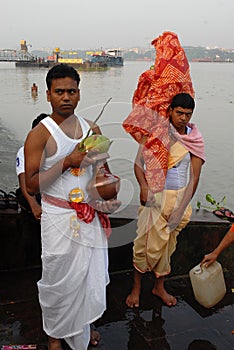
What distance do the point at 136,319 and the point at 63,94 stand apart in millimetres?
1745

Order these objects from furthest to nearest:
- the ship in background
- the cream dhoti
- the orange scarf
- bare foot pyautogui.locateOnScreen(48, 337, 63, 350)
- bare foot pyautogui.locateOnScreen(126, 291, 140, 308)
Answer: the ship in background < bare foot pyautogui.locateOnScreen(126, 291, 140, 308) < the cream dhoti < the orange scarf < bare foot pyautogui.locateOnScreen(48, 337, 63, 350)

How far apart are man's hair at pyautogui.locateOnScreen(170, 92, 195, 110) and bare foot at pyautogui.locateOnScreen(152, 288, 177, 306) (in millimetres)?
1477

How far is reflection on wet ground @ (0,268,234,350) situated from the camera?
8.80ft

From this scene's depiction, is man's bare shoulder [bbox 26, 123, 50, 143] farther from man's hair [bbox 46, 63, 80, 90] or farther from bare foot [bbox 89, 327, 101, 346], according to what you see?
bare foot [bbox 89, 327, 101, 346]

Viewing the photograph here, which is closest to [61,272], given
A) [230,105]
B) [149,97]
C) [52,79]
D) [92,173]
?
[92,173]

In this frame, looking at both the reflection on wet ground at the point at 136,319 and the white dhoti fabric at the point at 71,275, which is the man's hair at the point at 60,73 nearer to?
the white dhoti fabric at the point at 71,275

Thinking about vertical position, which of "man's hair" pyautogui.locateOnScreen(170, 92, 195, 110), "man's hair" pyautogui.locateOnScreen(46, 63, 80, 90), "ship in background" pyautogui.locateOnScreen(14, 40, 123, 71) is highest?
"man's hair" pyautogui.locateOnScreen(46, 63, 80, 90)

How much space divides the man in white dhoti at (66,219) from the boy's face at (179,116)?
624 millimetres

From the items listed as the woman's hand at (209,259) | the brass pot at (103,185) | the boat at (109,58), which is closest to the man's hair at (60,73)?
the brass pot at (103,185)

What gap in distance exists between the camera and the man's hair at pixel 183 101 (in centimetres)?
267

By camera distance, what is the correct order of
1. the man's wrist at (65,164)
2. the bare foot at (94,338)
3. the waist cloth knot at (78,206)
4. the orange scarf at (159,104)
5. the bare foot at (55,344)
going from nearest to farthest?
the man's wrist at (65,164) < the waist cloth knot at (78,206) < the bare foot at (55,344) < the bare foot at (94,338) < the orange scarf at (159,104)

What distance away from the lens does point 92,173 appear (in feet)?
7.63

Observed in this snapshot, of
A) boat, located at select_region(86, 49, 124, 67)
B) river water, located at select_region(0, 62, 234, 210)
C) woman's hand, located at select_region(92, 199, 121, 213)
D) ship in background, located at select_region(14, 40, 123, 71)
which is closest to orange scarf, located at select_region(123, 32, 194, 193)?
river water, located at select_region(0, 62, 234, 210)

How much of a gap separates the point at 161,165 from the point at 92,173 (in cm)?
64
